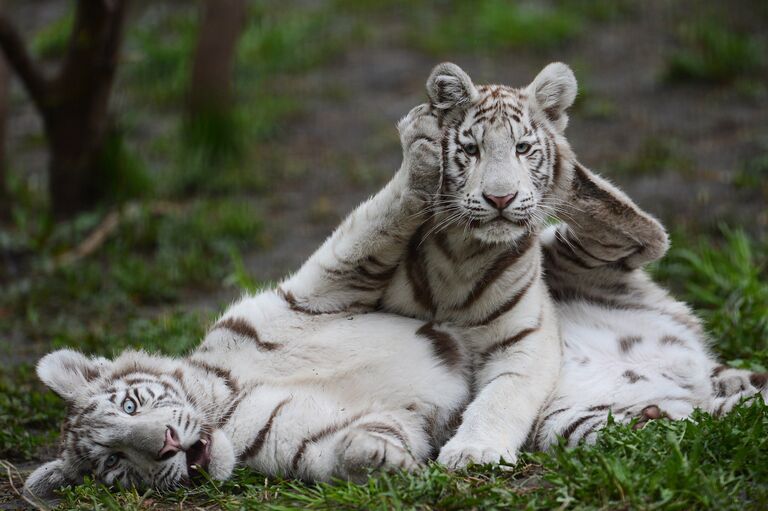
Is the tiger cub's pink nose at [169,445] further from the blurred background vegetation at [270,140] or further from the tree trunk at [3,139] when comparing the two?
the tree trunk at [3,139]

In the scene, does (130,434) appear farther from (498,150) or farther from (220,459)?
(498,150)

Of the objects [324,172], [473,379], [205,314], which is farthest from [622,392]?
[324,172]

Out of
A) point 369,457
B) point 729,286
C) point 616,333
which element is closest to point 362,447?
point 369,457

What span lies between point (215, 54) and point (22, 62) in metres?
1.60

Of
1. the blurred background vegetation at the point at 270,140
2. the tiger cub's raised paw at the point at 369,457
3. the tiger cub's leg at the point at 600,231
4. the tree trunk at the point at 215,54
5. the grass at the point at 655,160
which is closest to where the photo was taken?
the tiger cub's raised paw at the point at 369,457

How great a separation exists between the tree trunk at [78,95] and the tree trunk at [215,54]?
990 mm

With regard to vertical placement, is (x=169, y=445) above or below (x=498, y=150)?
below

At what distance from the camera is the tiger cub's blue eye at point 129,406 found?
122 inches

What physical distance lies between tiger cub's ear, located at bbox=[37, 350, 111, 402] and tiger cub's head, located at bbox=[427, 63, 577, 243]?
1316 millimetres

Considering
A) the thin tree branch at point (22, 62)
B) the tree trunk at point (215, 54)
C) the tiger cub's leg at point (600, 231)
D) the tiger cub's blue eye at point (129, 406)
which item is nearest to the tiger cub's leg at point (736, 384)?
the tiger cub's leg at point (600, 231)

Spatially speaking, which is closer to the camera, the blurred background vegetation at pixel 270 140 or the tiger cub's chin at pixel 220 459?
the tiger cub's chin at pixel 220 459

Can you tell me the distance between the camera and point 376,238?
10.6 feet

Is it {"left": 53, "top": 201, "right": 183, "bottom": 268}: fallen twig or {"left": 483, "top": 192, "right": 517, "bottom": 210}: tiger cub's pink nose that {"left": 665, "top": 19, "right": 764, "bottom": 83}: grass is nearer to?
{"left": 53, "top": 201, "right": 183, "bottom": 268}: fallen twig

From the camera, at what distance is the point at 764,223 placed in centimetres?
581
